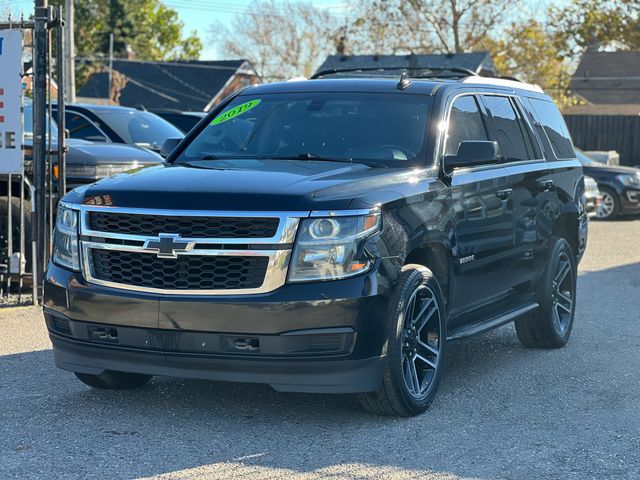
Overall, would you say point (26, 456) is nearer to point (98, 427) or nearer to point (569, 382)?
point (98, 427)

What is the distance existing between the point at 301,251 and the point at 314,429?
3.25 ft

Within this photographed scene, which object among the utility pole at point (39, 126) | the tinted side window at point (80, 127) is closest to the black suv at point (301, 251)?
the utility pole at point (39, 126)

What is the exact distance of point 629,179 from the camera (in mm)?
22797

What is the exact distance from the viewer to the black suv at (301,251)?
5.20 meters

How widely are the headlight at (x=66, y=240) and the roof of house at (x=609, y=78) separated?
52835 mm

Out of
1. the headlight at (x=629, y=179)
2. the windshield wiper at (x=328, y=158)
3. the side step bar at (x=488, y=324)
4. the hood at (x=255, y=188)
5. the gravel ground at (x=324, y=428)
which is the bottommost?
the headlight at (x=629, y=179)

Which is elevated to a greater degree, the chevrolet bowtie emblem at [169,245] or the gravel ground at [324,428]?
the chevrolet bowtie emblem at [169,245]

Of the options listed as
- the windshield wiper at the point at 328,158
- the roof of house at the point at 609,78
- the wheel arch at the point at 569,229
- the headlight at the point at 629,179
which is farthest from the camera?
the roof of house at the point at 609,78

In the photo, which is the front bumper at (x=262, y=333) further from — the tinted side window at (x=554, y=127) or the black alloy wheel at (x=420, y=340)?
the tinted side window at (x=554, y=127)

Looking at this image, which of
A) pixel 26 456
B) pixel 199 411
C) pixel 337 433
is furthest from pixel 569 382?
pixel 26 456

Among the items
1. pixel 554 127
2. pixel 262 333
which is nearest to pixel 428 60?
pixel 554 127

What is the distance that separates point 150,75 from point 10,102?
54.2 m

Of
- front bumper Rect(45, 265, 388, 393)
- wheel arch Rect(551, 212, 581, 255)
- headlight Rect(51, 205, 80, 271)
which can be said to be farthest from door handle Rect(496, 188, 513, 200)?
headlight Rect(51, 205, 80, 271)

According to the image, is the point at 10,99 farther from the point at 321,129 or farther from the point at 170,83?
the point at 170,83
